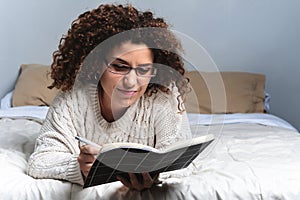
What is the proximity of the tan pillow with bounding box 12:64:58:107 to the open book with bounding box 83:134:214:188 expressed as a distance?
4.93 feet

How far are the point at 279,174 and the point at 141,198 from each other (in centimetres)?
36

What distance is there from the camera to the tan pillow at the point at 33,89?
7.76ft

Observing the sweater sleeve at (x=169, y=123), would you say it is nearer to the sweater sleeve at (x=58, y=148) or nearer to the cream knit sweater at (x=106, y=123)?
the cream knit sweater at (x=106, y=123)

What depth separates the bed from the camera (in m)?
0.99

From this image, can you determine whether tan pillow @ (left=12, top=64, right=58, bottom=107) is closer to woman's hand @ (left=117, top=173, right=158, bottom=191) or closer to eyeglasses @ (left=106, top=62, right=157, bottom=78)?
eyeglasses @ (left=106, top=62, right=157, bottom=78)

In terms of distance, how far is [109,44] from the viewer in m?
1.16

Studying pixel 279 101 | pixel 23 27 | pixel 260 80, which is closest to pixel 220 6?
pixel 260 80

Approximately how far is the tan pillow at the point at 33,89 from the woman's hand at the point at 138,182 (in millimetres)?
1469

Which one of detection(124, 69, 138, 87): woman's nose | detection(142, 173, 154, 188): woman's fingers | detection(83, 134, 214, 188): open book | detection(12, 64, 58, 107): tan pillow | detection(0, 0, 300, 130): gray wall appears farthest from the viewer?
detection(0, 0, 300, 130): gray wall

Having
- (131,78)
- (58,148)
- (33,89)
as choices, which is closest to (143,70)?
(131,78)

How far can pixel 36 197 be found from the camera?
3.21 feet

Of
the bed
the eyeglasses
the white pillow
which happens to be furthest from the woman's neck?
the white pillow

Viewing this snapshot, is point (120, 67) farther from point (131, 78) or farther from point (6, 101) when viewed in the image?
point (6, 101)

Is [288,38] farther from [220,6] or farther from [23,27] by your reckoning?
[23,27]
